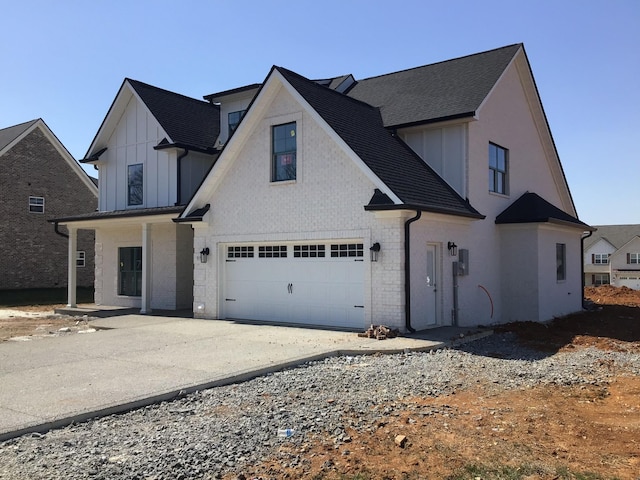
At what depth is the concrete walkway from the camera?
22.6 feet

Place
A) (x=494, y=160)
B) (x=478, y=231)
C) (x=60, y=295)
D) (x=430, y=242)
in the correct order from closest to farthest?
(x=430, y=242) < (x=478, y=231) < (x=494, y=160) < (x=60, y=295)

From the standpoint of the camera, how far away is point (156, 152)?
19734mm

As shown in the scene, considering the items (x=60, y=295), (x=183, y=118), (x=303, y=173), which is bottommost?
(x=60, y=295)

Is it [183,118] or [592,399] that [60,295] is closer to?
[183,118]

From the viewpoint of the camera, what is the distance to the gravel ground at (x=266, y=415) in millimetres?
5074

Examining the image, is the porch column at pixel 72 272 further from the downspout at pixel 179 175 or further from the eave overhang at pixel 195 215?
the eave overhang at pixel 195 215

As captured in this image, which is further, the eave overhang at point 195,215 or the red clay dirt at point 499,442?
the eave overhang at point 195,215

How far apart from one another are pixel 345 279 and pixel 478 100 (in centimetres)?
614

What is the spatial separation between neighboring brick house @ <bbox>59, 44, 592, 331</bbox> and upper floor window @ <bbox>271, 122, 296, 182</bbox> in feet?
0.13

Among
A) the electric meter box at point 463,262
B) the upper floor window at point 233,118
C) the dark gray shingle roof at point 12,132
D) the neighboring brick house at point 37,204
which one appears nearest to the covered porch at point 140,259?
the upper floor window at point 233,118

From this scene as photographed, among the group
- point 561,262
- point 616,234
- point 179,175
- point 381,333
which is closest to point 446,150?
point 381,333

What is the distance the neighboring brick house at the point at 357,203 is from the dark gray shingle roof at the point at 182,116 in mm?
113

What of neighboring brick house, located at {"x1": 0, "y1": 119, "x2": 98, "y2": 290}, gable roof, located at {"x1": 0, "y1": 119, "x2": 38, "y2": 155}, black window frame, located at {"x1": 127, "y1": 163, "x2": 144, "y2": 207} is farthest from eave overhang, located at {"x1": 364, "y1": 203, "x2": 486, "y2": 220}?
gable roof, located at {"x1": 0, "y1": 119, "x2": 38, "y2": 155}

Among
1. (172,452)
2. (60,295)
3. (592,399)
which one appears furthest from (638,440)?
(60,295)
